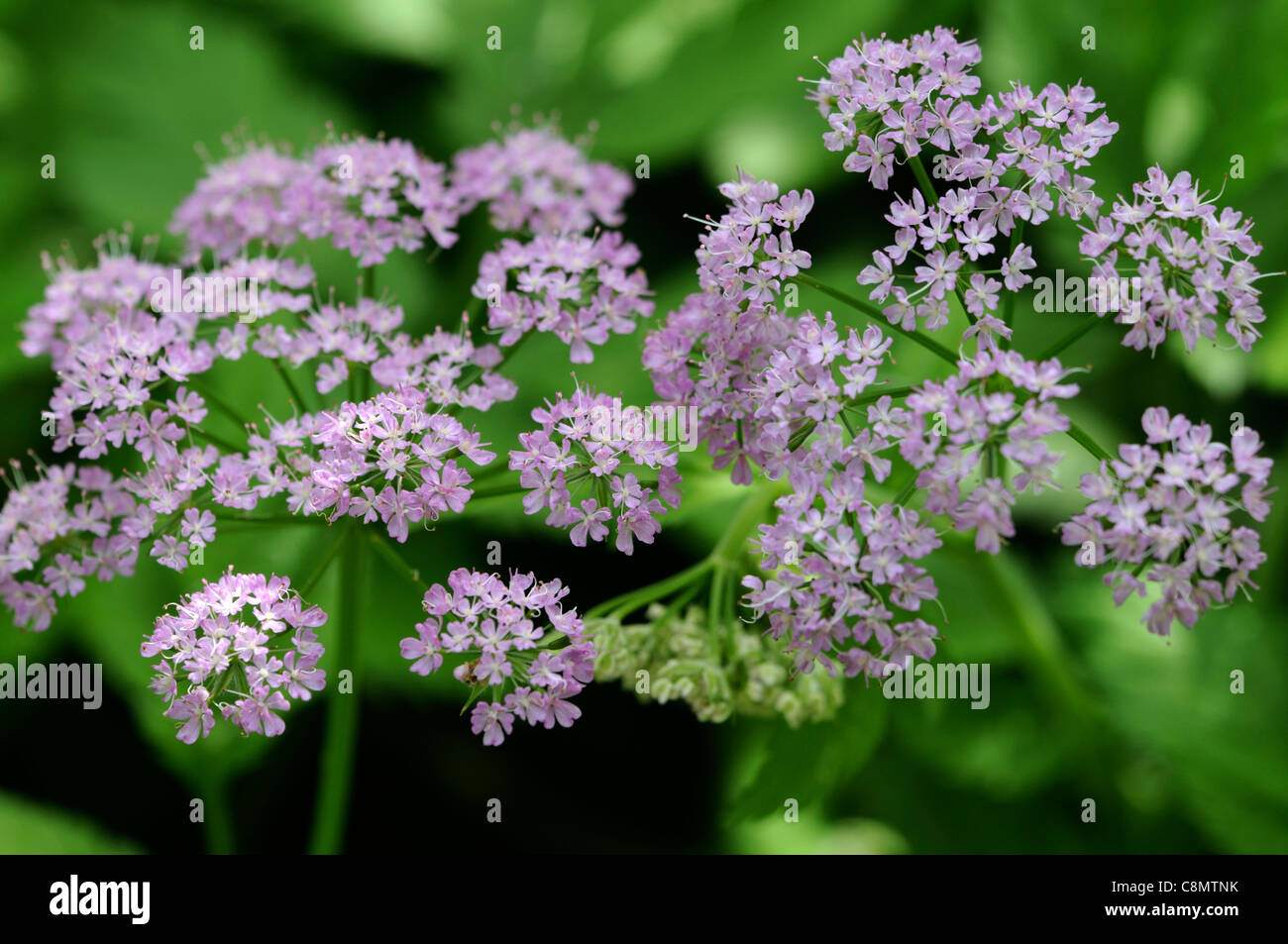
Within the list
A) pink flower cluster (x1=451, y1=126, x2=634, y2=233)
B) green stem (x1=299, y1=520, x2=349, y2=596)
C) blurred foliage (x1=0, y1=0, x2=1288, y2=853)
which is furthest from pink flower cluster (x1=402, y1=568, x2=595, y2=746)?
pink flower cluster (x1=451, y1=126, x2=634, y2=233)

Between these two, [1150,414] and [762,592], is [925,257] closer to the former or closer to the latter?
[1150,414]

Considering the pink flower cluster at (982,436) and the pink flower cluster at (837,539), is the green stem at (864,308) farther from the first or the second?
the pink flower cluster at (982,436)

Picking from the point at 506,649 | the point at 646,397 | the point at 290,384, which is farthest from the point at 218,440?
the point at 646,397

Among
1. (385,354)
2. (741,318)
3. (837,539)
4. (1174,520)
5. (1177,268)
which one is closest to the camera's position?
(1174,520)

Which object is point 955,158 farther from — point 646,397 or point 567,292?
point 646,397

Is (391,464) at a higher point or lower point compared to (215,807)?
higher

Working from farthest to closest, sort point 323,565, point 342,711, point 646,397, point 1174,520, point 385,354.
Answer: point 646,397 → point 342,711 → point 385,354 → point 323,565 → point 1174,520

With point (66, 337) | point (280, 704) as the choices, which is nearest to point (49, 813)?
point (66, 337)

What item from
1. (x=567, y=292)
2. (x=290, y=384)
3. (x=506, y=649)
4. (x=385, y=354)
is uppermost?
(x=567, y=292)
